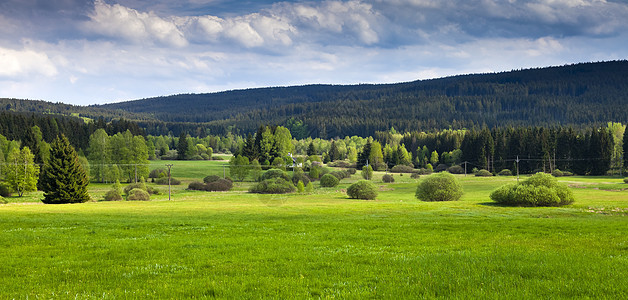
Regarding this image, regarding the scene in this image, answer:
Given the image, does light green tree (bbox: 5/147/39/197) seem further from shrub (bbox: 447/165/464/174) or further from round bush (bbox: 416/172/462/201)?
shrub (bbox: 447/165/464/174)

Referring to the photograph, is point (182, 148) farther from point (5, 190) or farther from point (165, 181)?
point (5, 190)

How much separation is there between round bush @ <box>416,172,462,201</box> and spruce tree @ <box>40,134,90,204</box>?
4889 cm

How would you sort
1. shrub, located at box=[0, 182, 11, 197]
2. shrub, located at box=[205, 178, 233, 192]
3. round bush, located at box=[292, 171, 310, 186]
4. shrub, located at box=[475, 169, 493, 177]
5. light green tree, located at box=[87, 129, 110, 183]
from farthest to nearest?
shrub, located at box=[475, 169, 493, 177] < light green tree, located at box=[87, 129, 110, 183] < round bush, located at box=[292, 171, 310, 186] < shrub, located at box=[205, 178, 233, 192] < shrub, located at box=[0, 182, 11, 197]

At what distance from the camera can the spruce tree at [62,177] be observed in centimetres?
5969

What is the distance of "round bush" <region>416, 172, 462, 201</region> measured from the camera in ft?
207

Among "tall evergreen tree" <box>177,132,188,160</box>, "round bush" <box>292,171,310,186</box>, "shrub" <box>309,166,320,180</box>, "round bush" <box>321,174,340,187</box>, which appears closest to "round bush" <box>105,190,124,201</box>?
"round bush" <box>292,171,310,186</box>

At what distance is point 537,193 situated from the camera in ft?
153

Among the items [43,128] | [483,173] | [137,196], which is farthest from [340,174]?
[43,128]

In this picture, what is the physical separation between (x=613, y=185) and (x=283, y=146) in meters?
97.8

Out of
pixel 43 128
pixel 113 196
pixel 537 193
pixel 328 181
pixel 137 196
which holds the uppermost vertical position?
pixel 43 128

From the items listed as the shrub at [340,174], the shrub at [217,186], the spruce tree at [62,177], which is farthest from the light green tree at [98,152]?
the shrub at [340,174]

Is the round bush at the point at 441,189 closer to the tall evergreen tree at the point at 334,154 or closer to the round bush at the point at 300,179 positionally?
the round bush at the point at 300,179

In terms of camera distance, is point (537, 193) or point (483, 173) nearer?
point (537, 193)

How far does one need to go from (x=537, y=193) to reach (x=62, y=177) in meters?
59.7
